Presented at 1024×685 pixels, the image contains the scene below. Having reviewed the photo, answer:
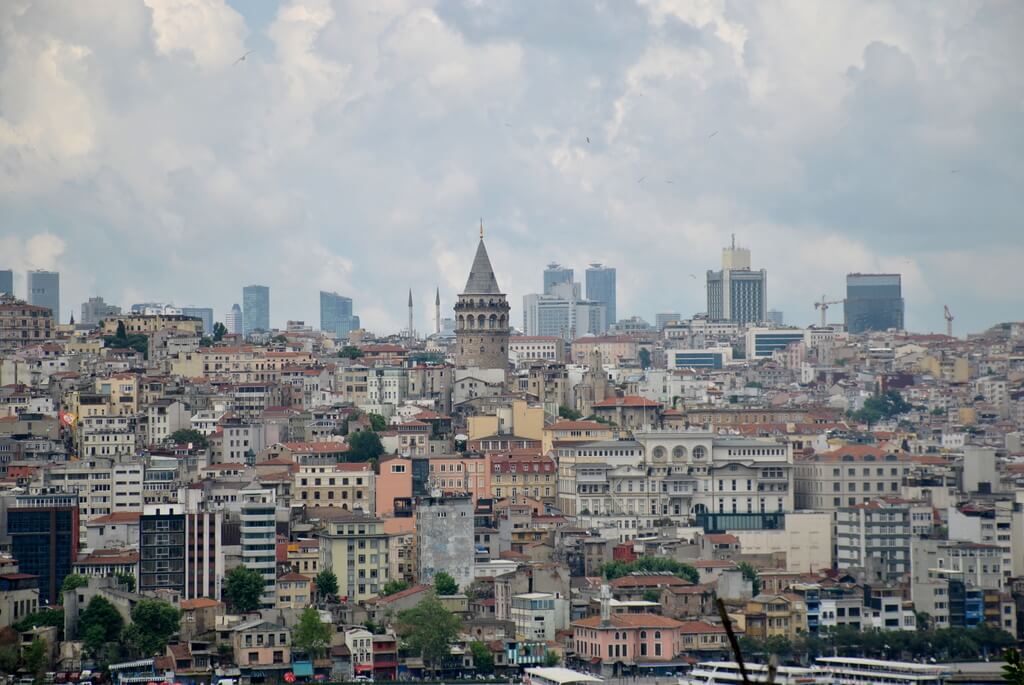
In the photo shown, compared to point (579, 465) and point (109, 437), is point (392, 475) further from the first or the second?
point (109, 437)

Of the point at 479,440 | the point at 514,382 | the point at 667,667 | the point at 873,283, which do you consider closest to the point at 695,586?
the point at 667,667

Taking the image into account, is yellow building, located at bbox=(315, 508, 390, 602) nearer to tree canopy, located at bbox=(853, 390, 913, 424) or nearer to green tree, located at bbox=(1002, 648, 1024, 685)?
green tree, located at bbox=(1002, 648, 1024, 685)

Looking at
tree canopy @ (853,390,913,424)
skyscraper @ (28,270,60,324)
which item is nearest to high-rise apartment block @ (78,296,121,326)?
skyscraper @ (28,270,60,324)

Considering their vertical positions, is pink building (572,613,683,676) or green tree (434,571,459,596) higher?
green tree (434,571,459,596)

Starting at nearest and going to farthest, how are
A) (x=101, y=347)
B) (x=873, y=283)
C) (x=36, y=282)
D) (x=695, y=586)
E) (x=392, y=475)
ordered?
1. (x=695, y=586)
2. (x=392, y=475)
3. (x=101, y=347)
4. (x=36, y=282)
5. (x=873, y=283)

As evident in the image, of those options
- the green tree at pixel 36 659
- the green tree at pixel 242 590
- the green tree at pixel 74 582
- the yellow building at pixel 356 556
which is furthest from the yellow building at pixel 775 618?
the green tree at pixel 36 659

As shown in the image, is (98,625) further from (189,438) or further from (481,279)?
(481,279)

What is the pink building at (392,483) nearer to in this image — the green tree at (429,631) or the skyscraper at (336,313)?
the green tree at (429,631)
